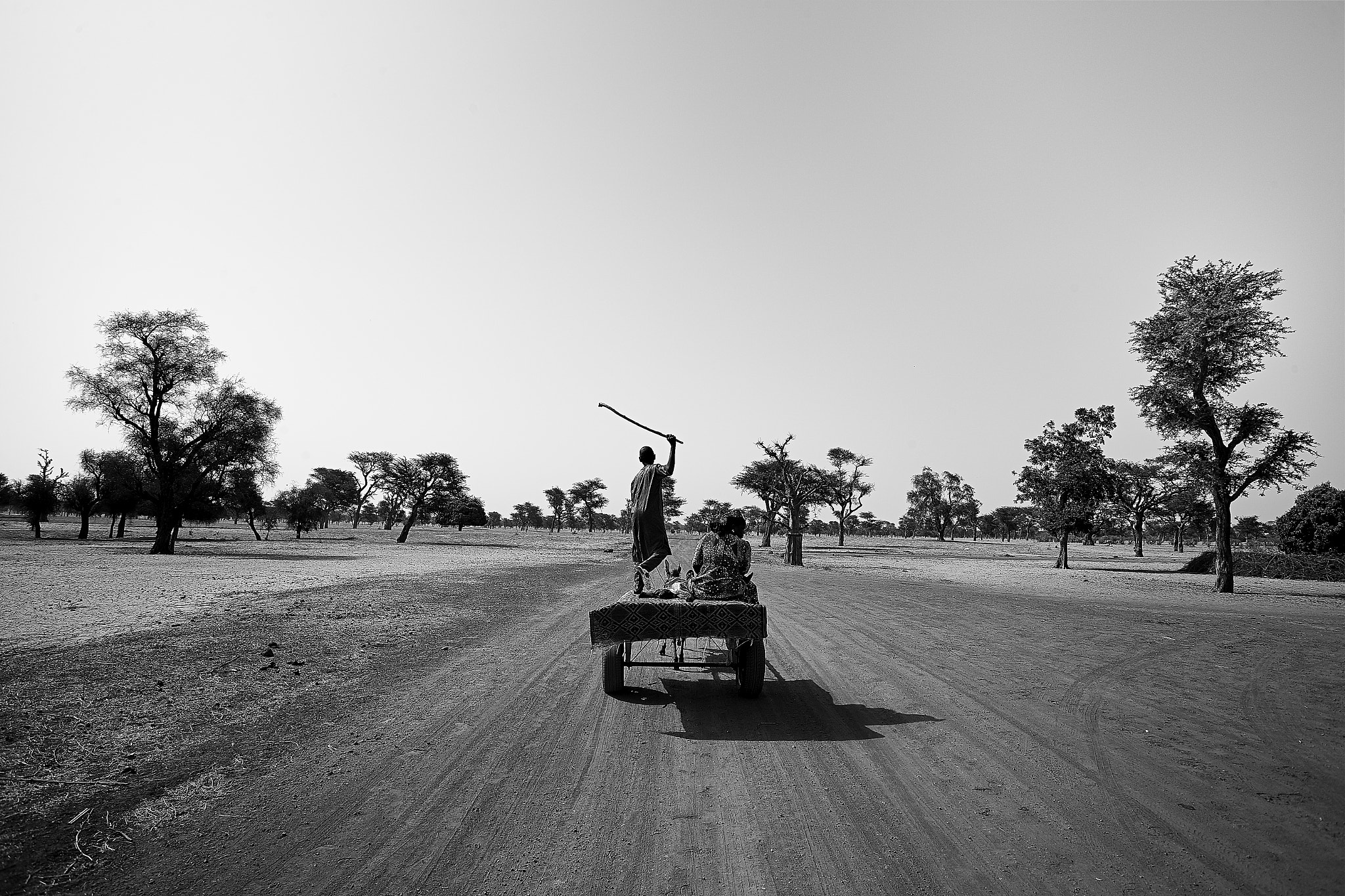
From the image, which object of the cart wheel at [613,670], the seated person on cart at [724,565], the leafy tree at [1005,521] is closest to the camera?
the cart wheel at [613,670]

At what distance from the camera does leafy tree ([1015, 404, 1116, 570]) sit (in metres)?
37.7

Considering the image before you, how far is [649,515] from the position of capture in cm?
810

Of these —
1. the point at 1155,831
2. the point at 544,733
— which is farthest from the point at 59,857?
the point at 1155,831

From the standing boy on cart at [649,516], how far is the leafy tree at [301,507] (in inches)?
2777

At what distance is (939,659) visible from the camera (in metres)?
9.91

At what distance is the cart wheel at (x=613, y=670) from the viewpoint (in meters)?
7.53

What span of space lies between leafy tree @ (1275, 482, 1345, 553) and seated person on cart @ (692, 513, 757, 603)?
3932 cm

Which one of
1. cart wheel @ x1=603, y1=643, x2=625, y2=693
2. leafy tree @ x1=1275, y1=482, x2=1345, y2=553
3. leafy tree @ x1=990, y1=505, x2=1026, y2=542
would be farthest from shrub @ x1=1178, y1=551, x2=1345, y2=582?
leafy tree @ x1=990, y1=505, x2=1026, y2=542

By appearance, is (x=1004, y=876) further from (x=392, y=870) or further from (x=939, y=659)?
(x=939, y=659)

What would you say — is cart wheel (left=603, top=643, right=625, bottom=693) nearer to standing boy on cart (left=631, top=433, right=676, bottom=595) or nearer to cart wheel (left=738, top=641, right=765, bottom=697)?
standing boy on cart (left=631, top=433, right=676, bottom=595)

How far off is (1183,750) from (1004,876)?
3.53m

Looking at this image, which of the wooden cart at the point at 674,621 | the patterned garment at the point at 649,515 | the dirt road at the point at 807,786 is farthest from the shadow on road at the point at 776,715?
the patterned garment at the point at 649,515

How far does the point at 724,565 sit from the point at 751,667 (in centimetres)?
130

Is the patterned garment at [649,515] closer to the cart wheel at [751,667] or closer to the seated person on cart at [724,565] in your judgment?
the seated person on cart at [724,565]
